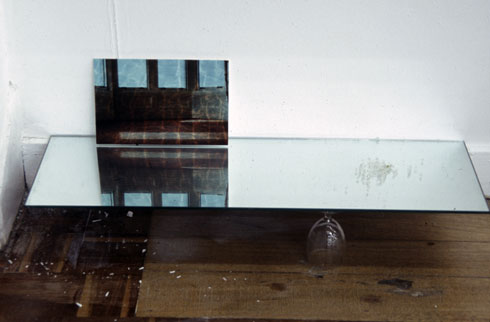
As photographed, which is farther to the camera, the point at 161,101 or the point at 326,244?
the point at 161,101

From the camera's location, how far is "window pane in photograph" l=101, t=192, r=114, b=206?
1.63 m

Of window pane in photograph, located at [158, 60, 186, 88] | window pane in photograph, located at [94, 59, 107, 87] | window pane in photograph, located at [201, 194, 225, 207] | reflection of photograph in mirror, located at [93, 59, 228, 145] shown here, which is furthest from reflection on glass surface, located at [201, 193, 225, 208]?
window pane in photograph, located at [94, 59, 107, 87]

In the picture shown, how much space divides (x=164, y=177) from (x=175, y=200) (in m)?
0.11

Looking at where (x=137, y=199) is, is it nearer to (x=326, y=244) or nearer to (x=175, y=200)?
(x=175, y=200)

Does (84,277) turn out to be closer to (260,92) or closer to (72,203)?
(72,203)

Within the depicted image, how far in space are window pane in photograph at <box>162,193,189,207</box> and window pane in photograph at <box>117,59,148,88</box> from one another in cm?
37

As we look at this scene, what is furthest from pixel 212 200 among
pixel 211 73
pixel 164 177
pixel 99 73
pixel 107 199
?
pixel 99 73

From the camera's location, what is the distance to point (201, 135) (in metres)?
1.86

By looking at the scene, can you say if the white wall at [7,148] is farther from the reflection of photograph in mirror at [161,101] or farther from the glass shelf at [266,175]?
the reflection of photograph in mirror at [161,101]

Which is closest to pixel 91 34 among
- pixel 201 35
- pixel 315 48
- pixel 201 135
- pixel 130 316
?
pixel 201 35

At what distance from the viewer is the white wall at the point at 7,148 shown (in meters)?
1.76

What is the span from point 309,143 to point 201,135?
328mm

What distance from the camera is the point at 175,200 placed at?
5.39 ft

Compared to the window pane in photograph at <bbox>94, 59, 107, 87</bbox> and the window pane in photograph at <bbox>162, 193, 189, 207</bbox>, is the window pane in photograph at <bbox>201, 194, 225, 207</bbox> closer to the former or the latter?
the window pane in photograph at <bbox>162, 193, 189, 207</bbox>
